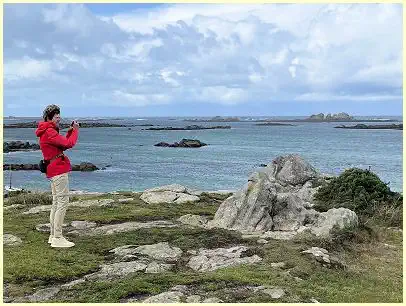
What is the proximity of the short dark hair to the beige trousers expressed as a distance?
1301 mm

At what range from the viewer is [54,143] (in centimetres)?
1129

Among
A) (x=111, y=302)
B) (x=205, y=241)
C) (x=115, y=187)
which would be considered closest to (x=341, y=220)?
(x=205, y=241)

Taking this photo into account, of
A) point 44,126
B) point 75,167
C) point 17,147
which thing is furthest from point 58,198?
point 17,147

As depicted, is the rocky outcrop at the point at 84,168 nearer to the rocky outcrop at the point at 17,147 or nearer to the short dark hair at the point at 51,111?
the rocky outcrop at the point at 17,147

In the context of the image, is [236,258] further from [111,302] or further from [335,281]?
[111,302]

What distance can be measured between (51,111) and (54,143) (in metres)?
0.71

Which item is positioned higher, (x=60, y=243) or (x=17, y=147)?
(x=60, y=243)

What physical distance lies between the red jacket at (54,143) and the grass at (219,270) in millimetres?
1831

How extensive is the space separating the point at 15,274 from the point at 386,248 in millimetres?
8819

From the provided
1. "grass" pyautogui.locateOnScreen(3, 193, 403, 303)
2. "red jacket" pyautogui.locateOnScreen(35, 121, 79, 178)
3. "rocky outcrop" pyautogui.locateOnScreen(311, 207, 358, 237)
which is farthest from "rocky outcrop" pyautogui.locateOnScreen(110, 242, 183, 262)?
"rocky outcrop" pyautogui.locateOnScreen(311, 207, 358, 237)

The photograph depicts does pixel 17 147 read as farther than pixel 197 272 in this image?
Yes

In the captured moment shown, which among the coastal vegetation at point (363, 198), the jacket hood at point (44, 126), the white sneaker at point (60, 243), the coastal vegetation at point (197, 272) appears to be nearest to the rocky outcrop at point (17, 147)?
the coastal vegetation at point (197, 272)

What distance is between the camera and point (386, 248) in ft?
43.9

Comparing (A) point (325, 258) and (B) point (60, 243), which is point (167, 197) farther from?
(A) point (325, 258)
